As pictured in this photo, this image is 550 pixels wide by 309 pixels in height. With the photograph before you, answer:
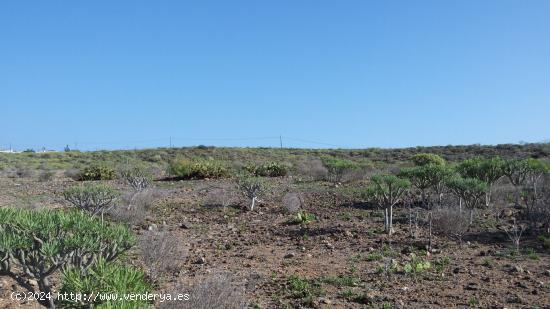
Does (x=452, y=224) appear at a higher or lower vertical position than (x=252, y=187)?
lower

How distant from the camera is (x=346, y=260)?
7996 mm

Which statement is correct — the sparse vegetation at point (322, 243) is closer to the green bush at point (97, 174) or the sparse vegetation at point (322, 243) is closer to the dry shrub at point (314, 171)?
the dry shrub at point (314, 171)

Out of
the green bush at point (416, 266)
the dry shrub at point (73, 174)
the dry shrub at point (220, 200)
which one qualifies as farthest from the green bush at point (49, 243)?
the dry shrub at point (73, 174)

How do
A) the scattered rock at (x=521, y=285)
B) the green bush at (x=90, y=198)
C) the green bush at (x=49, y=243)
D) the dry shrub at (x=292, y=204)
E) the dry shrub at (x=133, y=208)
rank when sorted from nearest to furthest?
the green bush at (x=49, y=243)
the scattered rock at (x=521, y=285)
the green bush at (x=90, y=198)
the dry shrub at (x=133, y=208)
the dry shrub at (x=292, y=204)

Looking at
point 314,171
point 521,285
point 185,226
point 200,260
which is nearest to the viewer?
point 521,285

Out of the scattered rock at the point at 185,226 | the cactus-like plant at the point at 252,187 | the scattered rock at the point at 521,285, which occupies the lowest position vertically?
the scattered rock at the point at 521,285

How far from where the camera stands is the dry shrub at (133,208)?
10281mm

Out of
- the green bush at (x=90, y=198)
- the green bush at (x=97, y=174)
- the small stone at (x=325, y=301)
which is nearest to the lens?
the small stone at (x=325, y=301)

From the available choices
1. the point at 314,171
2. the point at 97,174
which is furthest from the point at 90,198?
the point at 314,171

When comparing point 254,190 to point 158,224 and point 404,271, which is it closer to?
point 158,224

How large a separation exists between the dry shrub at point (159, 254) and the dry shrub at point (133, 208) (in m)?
3.35

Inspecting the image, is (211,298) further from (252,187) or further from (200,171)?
(200,171)

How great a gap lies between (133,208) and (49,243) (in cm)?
662

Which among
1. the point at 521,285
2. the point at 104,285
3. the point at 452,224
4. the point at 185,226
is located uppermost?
the point at 104,285
